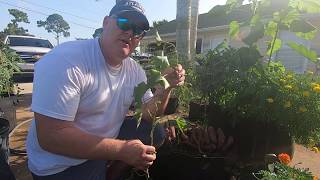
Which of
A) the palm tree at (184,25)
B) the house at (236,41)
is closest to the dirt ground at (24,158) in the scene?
the house at (236,41)

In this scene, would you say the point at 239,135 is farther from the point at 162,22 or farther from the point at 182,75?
the point at 162,22

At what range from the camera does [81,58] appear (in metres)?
1.83

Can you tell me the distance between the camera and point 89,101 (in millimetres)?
1869

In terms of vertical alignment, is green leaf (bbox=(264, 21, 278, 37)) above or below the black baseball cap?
below

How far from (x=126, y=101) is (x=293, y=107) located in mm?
1365

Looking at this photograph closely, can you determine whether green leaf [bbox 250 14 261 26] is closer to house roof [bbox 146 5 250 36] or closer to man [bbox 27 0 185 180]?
house roof [bbox 146 5 250 36]

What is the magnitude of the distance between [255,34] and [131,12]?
56.2 inches

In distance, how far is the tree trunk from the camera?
646cm

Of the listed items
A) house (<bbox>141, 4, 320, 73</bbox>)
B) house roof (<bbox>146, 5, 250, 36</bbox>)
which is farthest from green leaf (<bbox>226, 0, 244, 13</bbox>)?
house (<bbox>141, 4, 320, 73</bbox>)

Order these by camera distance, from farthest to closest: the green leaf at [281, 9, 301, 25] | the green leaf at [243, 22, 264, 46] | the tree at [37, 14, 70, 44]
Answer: the tree at [37, 14, 70, 44]
the green leaf at [243, 22, 264, 46]
the green leaf at [281, 9, 301, 25]

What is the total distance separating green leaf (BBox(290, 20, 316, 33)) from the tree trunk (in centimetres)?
362

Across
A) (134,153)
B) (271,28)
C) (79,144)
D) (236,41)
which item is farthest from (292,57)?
(79,144)

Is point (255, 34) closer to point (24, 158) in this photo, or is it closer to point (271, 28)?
point (271, 28)

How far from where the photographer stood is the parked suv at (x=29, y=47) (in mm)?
10961
